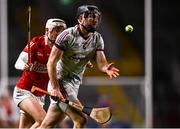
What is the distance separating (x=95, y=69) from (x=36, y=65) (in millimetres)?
8466

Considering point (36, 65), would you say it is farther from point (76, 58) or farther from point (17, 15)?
point (17, 15)

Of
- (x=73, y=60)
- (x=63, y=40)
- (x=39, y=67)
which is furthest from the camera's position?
(x=39, y=67)

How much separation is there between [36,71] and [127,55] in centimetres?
907

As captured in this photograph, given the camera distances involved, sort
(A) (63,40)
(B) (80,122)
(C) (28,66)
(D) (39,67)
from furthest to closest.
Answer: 1. (D) (39,67)
2. (C) (28,66)
3. (B) (80,122)
4. (A) (63,40)

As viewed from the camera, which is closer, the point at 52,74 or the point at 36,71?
the point at 52,74

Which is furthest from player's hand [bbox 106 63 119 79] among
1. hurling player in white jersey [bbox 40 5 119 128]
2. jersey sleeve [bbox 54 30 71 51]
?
jersey sleeve [bbox 54 30 71 51]

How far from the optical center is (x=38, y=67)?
11.6 metres

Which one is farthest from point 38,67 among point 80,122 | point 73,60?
point 80,122

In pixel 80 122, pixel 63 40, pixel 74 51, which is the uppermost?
pixel 63 40

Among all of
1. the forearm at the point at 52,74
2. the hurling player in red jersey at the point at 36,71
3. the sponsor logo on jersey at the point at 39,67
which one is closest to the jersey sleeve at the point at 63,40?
the forearm at the point at 52,74

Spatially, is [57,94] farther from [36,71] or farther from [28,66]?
[36,71]

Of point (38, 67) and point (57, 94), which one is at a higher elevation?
point (38, 67)

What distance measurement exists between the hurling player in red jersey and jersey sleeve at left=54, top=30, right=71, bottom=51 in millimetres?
650

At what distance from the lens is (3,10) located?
20266 millimetres
